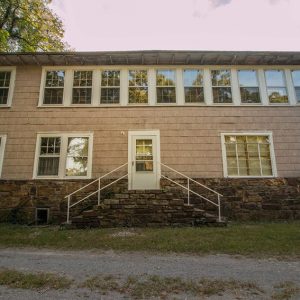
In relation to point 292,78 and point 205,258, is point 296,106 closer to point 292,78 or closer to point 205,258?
point 292,78

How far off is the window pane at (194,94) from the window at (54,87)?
217 inches

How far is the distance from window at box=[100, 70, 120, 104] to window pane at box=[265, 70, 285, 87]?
22.3 ft

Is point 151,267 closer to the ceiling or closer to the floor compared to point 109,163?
closer to the floor

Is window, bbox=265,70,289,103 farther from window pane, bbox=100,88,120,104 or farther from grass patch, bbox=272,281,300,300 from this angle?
grass patch, bbox=272,281,300,300

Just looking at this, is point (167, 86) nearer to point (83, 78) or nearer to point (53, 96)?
point (83, 78)

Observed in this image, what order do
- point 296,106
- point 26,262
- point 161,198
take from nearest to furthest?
point 26,262, point 161,198, point 296,106

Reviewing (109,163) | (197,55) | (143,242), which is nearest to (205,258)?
(143,242)

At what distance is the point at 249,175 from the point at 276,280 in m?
6.65

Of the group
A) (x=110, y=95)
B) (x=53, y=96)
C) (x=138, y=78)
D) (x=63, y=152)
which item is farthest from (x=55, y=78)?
(x=138, y=78)

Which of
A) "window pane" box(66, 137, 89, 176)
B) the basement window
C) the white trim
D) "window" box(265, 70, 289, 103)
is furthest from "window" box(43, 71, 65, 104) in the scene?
"window" box(265, 70, 289, 103)

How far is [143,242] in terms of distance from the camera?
6375 mm

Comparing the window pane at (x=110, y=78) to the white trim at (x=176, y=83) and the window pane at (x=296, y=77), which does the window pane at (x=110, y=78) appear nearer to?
the white trim at (x=176, y=83)

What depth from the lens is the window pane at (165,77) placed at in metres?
11.2

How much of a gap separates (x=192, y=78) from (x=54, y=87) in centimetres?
619
